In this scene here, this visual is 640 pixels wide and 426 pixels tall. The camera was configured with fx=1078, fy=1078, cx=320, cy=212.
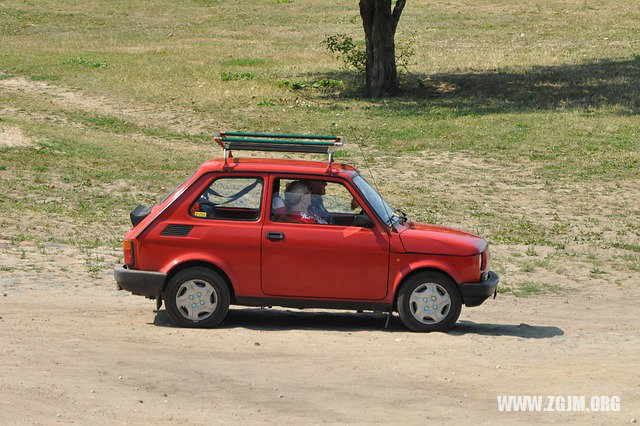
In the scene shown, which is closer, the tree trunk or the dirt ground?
the dirt ground

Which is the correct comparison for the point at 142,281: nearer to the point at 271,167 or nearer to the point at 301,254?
the point at 301,254

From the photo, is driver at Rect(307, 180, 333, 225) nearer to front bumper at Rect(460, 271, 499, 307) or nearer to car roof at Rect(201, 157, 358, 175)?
car roof at Rect(201, 157, 358, 175)

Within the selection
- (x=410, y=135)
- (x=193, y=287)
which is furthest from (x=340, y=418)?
(x=410, y=135)

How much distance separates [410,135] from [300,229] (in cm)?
1521

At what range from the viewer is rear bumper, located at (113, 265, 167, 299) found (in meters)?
10.5

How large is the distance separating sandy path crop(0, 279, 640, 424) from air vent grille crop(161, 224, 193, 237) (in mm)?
912

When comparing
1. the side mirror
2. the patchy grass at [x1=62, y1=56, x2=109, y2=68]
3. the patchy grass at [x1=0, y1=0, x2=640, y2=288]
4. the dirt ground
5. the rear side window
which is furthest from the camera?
the patchy grass at [x1=62, y1=56, x2=109, y2=68]

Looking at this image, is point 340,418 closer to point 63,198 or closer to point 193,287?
point 193,287

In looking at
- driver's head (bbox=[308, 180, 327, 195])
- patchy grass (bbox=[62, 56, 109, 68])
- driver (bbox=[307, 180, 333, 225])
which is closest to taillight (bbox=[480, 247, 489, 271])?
driver (bbox=[307, 180, 333, 225])

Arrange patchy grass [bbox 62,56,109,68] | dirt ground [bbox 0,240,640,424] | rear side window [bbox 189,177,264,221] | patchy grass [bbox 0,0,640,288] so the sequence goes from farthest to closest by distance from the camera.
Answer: patchy grass [bbox 62,56,109,68] → patchy grass [bbox 0,0,640,288] → rear side window [bbox 189,177,264,221] → dirt ground [bbox 0,240,640,424]

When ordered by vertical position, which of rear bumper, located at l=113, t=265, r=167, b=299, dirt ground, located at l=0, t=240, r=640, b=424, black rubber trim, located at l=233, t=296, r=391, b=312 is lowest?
dirt ground, located at l=0, t=240, r=640, b=424

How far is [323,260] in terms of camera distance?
10484 millimetres

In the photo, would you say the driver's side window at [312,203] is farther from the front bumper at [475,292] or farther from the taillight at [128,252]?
the taillight at [128,252]

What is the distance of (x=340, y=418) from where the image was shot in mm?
7770
